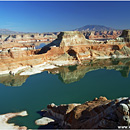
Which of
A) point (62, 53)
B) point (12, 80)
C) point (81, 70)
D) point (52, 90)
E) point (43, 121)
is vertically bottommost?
point (43, 121)

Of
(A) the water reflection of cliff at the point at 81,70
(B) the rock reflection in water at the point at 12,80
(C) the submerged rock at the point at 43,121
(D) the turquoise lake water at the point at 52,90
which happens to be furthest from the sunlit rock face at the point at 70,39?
(C) the submerged rock at the point at 43,121

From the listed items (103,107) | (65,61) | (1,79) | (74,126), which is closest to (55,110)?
(74,126)

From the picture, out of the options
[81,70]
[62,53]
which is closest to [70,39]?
[62,53]

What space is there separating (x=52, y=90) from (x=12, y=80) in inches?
359

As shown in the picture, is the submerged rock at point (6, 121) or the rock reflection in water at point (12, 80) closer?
the submerged rock at point (6, 121)

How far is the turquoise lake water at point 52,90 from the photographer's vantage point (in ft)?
59.2

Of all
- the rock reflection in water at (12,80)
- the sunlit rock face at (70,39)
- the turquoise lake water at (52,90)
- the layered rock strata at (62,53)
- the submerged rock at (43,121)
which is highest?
the sunlit rock face at (70,39)

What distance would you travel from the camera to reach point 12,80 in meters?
28.1

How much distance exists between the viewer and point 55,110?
14.8 meters

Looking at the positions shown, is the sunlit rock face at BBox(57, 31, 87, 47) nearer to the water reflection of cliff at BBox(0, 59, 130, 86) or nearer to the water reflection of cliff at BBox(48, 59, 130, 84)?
the water reflection of cliff at BBox(0, 59, 130, 86)

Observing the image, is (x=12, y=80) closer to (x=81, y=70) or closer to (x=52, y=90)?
(x=52, y=90)

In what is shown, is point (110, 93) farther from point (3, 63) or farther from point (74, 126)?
point (3, 63)

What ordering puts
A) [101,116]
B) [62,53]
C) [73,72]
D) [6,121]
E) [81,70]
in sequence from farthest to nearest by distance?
[62,53]
[81,70]
[73,72]
[6,121]
[101,116]

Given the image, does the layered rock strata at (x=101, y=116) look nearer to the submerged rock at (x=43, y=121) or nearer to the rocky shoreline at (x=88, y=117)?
the rocky shoreline at (x=88, y=117)
